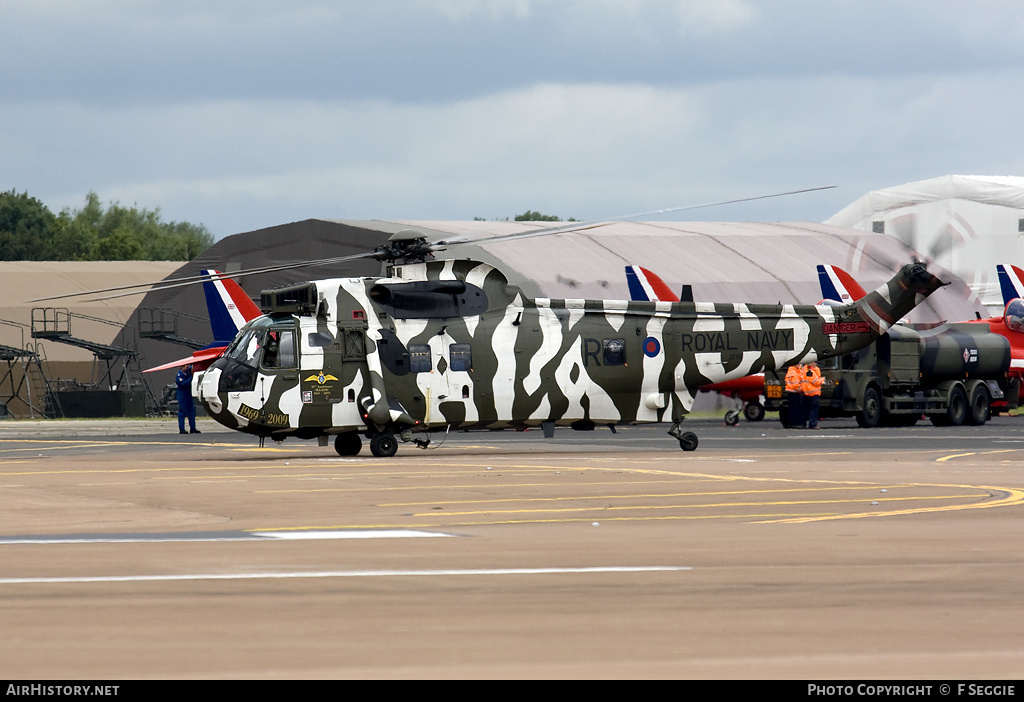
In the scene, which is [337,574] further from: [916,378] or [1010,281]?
[1010,281]

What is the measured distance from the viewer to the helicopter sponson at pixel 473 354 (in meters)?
26.8

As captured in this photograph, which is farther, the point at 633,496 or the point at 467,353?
the point at 467,353

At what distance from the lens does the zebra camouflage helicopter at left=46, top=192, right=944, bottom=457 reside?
2670cm

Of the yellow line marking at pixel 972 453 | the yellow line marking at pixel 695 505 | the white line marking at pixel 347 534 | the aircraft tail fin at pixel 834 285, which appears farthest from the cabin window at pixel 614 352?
the aircraft tail fin at pixel 834 285

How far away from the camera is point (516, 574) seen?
33.0ft

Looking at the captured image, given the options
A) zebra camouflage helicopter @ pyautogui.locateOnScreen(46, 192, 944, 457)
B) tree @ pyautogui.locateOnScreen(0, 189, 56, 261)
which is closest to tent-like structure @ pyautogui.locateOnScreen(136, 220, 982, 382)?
zebra camouflage helicopter @ pyautogui.locateOnScreen(46, 192, 944, 457)

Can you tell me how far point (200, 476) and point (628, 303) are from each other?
435 inches

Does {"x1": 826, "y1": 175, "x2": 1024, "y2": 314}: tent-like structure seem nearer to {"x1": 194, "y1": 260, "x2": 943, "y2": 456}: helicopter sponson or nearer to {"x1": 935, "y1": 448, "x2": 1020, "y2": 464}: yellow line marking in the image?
{"x1": 935, "y1": 448, "x2": 1020, "y2": 464}: yellow line marking

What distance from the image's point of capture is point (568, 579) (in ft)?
32.1

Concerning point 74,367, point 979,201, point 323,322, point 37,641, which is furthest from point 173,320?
point 37,641

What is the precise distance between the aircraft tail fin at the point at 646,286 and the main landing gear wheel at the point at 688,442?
59.2ft

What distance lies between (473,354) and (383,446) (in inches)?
101

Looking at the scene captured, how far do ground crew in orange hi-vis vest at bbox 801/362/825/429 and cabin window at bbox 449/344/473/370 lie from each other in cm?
1381

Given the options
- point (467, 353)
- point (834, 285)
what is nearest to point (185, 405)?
point (467, 353)
